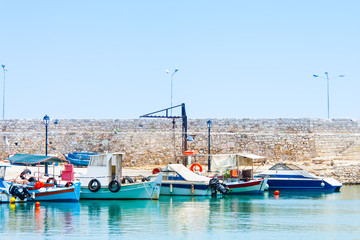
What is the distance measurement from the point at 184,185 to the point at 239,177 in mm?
3381

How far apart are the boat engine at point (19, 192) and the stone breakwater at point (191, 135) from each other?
17.4 metres

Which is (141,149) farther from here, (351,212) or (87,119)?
(351,212)

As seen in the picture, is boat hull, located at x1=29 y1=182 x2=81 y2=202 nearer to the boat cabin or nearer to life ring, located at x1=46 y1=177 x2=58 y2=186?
life ring, located at x1=46 y1=177 x2=58 y2=186

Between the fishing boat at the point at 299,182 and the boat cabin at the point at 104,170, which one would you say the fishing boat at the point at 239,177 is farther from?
the boat cabin at the point at 104,170

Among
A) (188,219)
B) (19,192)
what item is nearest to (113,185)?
(19,192)

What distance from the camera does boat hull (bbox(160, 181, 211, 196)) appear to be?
91.2ft

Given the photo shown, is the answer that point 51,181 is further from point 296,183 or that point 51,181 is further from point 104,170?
point 296,183

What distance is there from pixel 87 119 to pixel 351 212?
974 inches

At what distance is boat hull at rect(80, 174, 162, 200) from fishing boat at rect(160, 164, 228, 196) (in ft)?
7.52

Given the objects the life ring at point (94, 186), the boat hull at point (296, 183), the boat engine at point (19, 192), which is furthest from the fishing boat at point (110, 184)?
the boat hull at point (296, 183)

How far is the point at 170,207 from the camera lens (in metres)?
24.1

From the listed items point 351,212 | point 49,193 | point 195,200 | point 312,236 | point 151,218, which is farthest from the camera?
point 195,200

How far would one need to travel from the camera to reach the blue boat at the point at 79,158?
3978 centimetres

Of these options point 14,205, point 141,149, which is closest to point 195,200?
point 14,205
